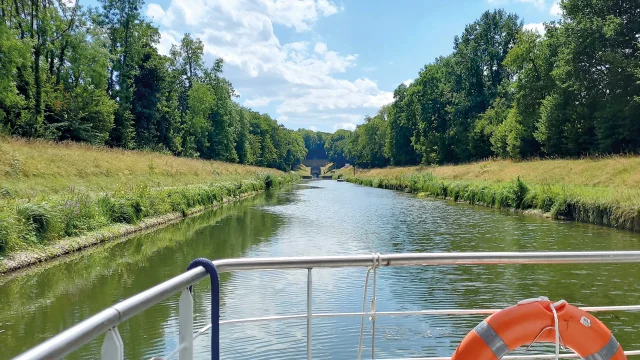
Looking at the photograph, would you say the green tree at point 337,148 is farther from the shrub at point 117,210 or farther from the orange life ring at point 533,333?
the orange life ring at point 533,333

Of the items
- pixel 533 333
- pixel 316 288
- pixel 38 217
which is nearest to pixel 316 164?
pixel 38 217

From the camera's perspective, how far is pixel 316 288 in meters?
8.42

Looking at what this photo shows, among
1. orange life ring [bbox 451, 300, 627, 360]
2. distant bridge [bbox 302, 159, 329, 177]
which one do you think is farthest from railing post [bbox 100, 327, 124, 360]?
distant bridge [bbox 302, 159, 329, 177]

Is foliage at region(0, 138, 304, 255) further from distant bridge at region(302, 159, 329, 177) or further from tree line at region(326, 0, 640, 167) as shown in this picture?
distant bridge at region(302, 159, 329, 177)

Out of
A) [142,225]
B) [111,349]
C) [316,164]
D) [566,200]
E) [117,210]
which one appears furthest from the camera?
[316,164]

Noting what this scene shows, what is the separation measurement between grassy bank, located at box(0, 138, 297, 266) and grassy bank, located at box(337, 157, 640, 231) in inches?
536

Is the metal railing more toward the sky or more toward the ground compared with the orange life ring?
more toward the sky

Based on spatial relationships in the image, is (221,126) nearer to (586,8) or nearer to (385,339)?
(586,8)

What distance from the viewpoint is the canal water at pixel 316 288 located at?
19.3 ft

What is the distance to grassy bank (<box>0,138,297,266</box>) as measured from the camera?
9.85 m

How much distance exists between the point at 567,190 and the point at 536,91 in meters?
19.8

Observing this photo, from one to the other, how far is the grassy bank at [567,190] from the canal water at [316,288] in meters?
0.95

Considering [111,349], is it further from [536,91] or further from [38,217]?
[536,91]

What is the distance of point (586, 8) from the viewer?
29.1m
